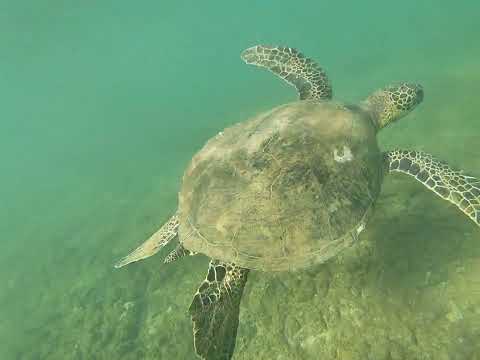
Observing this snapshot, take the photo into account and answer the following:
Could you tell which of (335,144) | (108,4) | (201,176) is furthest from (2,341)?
(108,4)

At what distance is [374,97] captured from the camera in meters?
4.93

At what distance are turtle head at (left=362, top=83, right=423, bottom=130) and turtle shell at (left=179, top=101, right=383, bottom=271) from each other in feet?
3.90

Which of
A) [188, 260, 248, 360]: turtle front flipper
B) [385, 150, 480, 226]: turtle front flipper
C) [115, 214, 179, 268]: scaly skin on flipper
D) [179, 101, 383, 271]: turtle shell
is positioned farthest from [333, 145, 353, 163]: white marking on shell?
[115, 214, 179, 268]: scaly skin on flipper

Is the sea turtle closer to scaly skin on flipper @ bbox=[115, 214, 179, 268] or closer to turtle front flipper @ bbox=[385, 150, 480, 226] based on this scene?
turtle front flipper @ bbox=[385, 150, 480, 226]

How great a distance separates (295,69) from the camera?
5883 mm

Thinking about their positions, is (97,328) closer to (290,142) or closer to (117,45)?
(290,142)

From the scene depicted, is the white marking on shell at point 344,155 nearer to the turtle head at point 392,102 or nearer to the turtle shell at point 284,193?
the turtle shell at point 284,193

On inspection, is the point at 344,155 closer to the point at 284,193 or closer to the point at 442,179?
the point at 284,193

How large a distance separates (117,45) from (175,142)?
67.3 meters

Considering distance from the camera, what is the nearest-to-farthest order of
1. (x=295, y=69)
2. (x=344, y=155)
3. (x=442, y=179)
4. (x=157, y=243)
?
(x=344, y=155)
(x=442, y=179)
(x=157, y=243)
(x=295, y=69)

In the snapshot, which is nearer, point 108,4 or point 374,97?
point 374,97

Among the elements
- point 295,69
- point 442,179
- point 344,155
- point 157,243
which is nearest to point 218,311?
point 157,243

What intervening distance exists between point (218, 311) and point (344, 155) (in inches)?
77.8

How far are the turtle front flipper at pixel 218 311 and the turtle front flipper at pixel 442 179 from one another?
235cm
